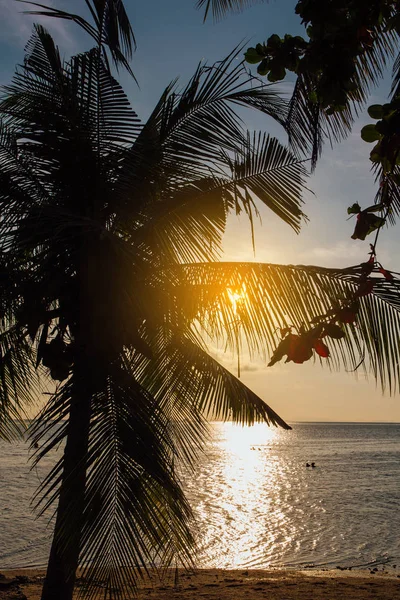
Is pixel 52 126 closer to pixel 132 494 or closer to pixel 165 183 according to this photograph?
pixel 165 183

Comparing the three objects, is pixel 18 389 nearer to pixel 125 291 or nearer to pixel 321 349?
pixel 125 291

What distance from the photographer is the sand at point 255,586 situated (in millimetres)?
11039

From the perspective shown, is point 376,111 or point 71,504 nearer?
point 376,111

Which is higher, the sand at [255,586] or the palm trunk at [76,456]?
the palm trunk at [76,456]

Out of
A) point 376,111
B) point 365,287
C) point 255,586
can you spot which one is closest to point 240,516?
point 255,586

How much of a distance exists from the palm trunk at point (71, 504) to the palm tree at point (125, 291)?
0.7 inches

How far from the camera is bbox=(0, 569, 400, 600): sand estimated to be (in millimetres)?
11039

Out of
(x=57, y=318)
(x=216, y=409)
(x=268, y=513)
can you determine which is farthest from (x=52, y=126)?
(x=268, y=513)

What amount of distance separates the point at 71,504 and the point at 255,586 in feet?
29.8

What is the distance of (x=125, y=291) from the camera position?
5496 millimetres

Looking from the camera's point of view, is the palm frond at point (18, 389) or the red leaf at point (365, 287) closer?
the red leaf at point (365, 287)

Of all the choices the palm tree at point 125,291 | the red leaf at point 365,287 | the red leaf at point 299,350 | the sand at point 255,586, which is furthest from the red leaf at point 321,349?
the sand at point 255,586

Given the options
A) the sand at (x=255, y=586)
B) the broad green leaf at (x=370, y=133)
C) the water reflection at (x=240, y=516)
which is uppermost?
the broad green leaf at (x=370, y=133)

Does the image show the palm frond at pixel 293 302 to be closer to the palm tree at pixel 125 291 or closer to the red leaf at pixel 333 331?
the palm tree at pixel 125 291
